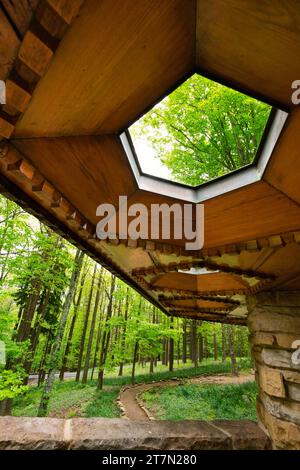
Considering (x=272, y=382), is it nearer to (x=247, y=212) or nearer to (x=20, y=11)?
(x=247, y=212)

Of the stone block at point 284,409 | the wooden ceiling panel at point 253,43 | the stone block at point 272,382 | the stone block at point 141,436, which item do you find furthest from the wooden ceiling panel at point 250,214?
the stone block at point 141,436

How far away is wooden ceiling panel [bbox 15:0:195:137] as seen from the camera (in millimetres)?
841

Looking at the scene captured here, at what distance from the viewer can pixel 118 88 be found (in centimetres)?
112

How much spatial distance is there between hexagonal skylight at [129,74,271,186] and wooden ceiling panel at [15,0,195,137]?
3508 millimetres

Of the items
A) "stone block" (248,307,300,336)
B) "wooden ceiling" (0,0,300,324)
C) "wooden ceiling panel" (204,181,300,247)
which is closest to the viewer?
"wooden ceiling" (0,0,300,324)

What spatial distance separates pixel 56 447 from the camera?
2.14m

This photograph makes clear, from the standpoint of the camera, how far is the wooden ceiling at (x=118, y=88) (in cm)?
81

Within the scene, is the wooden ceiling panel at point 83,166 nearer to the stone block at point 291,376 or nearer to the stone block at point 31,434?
the stone block at point 31,434

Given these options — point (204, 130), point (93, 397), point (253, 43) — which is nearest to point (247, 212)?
point (253, 43)

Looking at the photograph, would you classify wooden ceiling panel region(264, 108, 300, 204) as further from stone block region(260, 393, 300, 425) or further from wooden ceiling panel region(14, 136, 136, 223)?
stone block region(260, 393, 300, 425)

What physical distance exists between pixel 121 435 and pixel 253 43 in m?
3.09

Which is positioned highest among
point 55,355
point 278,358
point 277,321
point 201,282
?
point 201,282

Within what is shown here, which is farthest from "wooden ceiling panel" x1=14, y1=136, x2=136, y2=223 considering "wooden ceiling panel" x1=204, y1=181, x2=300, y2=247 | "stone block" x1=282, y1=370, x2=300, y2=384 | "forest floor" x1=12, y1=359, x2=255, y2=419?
"forest floor" x1=12, y1=359, x2=255, y2=419
